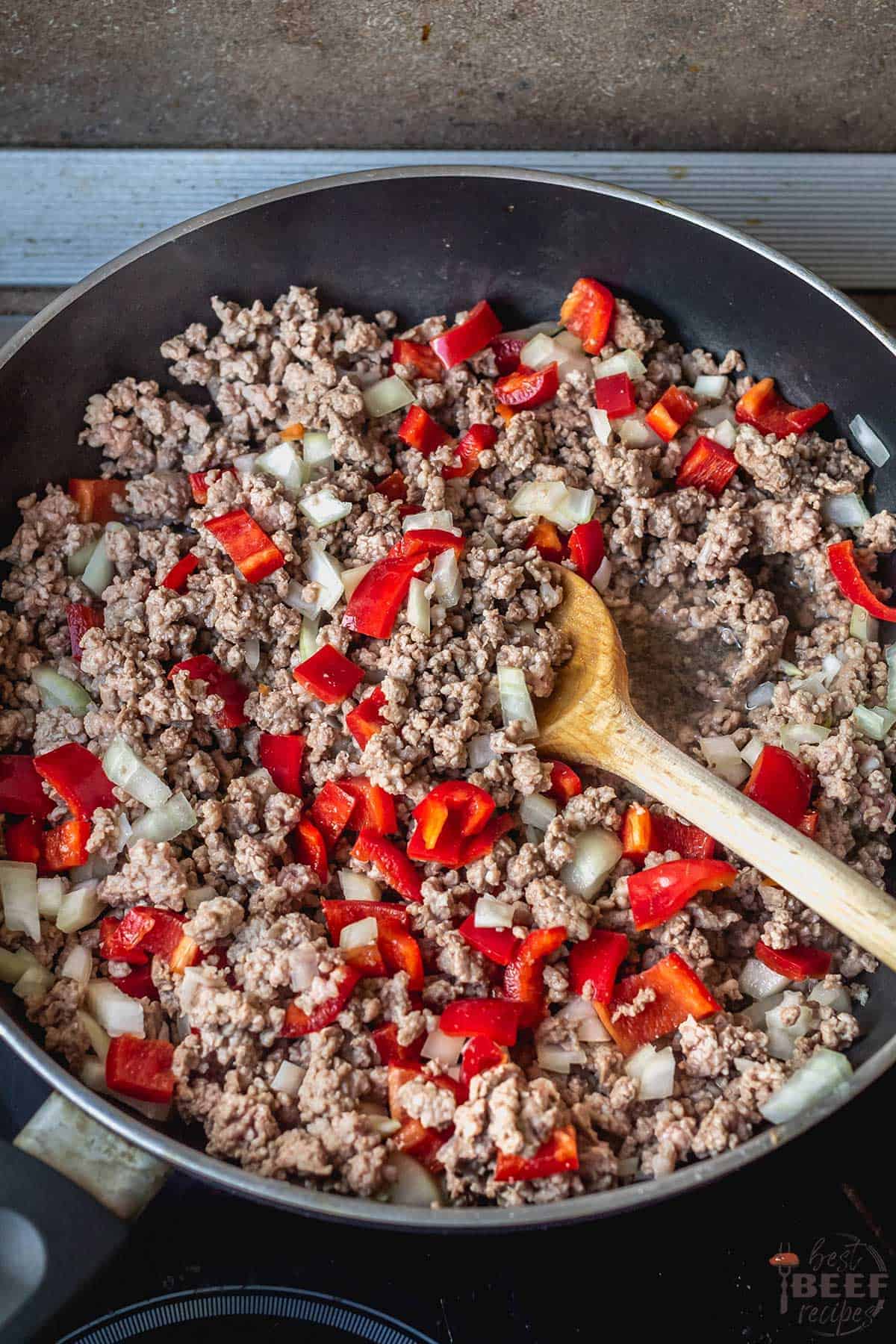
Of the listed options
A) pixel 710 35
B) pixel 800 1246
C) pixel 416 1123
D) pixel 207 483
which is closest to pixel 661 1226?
pixel 800 1246

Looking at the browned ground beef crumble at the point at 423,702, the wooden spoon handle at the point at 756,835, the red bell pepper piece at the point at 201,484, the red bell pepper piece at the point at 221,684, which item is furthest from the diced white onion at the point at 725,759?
the red bell pepper piece at the point at 201,484

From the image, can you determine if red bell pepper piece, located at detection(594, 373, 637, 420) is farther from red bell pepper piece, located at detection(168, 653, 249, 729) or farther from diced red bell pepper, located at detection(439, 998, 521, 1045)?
diced red bell pepper, located at detection(439, 998, 521, 1045)

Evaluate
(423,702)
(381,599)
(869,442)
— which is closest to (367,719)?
(423,702)

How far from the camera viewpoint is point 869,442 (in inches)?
90.8

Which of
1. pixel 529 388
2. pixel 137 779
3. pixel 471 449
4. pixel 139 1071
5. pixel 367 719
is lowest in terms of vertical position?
pixel 139 1071

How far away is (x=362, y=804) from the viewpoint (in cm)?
201

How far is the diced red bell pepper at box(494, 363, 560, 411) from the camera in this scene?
2379mm

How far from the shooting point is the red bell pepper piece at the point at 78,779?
6.53ft

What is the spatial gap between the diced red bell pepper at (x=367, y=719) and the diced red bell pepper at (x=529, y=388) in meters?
0.77

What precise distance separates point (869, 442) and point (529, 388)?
726mm

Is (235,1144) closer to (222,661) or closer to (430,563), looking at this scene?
(222,661)

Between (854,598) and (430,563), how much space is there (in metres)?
0.87

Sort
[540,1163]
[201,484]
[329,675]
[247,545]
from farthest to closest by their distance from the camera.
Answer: [201,484] < [247,545] < [329,675] < [540,1163]

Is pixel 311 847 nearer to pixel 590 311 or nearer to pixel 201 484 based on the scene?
pixel 201 484
